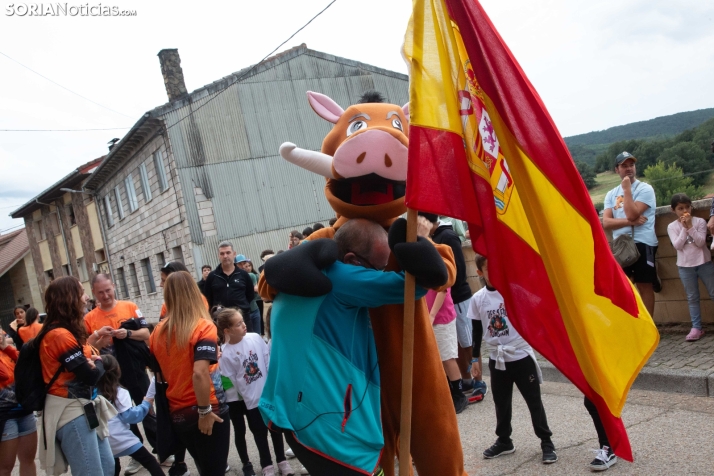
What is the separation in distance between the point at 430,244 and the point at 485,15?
3.23 feet

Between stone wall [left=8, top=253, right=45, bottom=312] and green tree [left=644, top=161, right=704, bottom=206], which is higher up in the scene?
stone wall [left=8, top=253, right=45, bottom=312]

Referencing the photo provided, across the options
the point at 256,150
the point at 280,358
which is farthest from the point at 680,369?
the point at 256,150

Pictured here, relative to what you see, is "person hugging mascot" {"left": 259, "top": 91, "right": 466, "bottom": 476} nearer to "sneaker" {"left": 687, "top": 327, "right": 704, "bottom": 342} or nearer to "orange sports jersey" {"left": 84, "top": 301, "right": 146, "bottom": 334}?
"orange sports jersey" {"left": 84, "top": 301, "right": 146, "bottom": 334}

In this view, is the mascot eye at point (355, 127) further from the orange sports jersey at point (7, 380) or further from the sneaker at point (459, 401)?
the orange sports jersey at point (7, 380)

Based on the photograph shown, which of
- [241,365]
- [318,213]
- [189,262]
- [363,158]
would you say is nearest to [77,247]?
A: [189,262]

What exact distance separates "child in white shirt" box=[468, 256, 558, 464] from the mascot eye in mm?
2037

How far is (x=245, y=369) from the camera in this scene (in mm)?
5070

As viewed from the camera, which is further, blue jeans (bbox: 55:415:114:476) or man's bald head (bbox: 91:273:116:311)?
man's bald head (bbox: 91:273:116:311)

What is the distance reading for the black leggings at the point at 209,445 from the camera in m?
4.19

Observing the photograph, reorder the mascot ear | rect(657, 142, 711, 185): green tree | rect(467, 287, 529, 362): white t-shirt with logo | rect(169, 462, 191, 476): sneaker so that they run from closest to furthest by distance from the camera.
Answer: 1. the mascot ear
2. rect(467, 287, 529, 362): white t-shirt with logo
3. rect(169, 462, 191, 476): sneaker
4. rect(657, 142, 711, 185): green tree

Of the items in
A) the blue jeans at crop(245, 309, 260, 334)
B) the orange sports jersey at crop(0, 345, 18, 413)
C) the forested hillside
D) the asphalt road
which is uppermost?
the forested hillside

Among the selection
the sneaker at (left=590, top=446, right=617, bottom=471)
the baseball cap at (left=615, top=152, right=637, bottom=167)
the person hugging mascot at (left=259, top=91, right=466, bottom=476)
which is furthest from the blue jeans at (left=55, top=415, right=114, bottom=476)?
the baseball cap at (left=615, top=152, right=637, bottom=167)

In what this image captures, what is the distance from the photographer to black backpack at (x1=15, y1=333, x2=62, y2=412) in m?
4.31

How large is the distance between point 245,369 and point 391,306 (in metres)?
2.78
